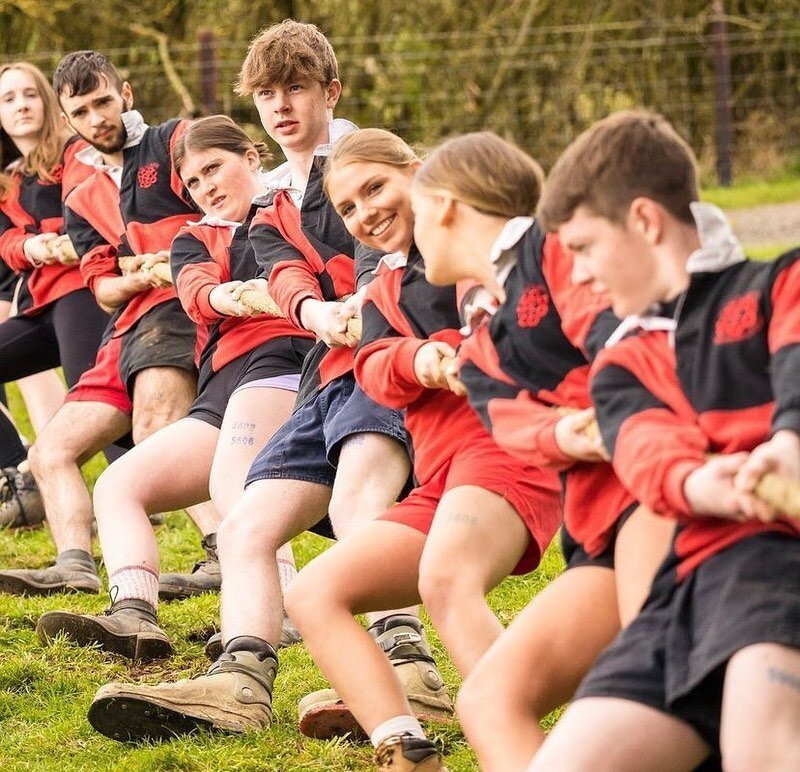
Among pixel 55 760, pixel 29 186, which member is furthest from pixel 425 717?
pixel 29 186

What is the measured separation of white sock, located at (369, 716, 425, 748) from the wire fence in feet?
36.6

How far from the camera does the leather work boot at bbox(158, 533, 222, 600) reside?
573 cm

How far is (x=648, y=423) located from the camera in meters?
2.61

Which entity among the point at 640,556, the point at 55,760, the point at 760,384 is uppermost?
the point at 760,384

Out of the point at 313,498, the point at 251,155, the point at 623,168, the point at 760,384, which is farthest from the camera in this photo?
the point at 251,155

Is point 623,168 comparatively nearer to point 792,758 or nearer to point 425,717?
point 792,758

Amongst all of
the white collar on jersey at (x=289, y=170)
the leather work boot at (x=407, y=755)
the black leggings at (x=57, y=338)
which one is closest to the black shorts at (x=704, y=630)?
the leather work boot at (x=407, y=755)

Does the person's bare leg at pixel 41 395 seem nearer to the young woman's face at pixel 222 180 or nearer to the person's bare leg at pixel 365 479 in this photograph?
the young woman's face at pixel 222 180

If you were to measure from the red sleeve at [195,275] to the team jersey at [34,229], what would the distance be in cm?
141

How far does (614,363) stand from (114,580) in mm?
2657

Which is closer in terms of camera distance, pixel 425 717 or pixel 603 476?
pixel 603 476

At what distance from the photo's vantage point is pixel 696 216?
8.66 ft

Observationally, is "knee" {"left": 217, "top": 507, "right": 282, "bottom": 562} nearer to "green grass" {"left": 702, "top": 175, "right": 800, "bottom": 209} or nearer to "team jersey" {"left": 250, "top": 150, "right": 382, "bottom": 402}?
"team jersey" {"left": 250, "top": 150, "right": 382, "bottom": 402}

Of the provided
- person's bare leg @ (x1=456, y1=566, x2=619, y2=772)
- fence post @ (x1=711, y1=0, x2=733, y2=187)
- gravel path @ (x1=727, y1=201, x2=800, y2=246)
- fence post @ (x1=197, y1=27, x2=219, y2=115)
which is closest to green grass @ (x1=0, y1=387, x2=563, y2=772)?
person's bare leg @ (x1=456, y1=566, x2=619, y2=772)
